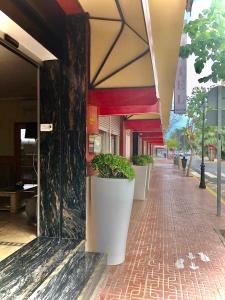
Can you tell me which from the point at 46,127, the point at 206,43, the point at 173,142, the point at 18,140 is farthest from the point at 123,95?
the point at 173,142

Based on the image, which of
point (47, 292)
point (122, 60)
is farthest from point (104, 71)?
point (47, 292)

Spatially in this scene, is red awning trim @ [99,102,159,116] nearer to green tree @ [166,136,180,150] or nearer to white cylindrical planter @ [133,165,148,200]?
white cylindrical planter @ [133,165,148,200]

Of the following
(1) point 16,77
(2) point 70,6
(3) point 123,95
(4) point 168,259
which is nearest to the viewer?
(2) point 70,6

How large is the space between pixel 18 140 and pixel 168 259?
19.0 feet

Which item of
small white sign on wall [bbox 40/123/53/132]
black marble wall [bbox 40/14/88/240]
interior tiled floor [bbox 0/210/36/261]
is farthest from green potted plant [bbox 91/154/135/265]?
interior tiled floor [bbox 0/210/36/261]

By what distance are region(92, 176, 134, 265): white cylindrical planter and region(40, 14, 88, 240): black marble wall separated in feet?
0.77

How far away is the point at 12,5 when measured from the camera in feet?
9.77

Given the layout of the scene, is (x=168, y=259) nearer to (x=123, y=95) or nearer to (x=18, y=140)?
(x=123, y=95)

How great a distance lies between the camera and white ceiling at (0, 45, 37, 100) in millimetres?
5078

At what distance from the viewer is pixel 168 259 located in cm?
446

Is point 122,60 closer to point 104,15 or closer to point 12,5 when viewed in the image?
point 104,15

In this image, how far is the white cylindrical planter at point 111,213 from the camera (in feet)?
13.3

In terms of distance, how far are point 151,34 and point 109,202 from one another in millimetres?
2241

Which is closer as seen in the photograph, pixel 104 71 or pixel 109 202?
pixel 109 202
